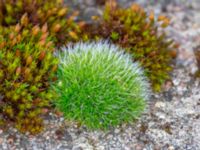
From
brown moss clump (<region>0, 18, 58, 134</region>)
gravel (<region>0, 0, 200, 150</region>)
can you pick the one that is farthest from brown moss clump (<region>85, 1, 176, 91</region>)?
brown moss clump (<region>0, 18, 58, 134</region>)

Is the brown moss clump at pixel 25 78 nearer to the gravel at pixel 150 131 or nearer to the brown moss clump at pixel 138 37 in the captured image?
the gravel at pixel 150 131

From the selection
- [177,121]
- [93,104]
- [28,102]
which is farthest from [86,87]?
[177,121]

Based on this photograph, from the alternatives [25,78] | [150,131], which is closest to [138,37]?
[150,131]

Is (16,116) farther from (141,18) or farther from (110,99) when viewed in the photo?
(141,18)

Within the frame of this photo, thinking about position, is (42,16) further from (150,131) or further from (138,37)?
(150,131)

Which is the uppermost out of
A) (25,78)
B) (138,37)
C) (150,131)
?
(138,37)
